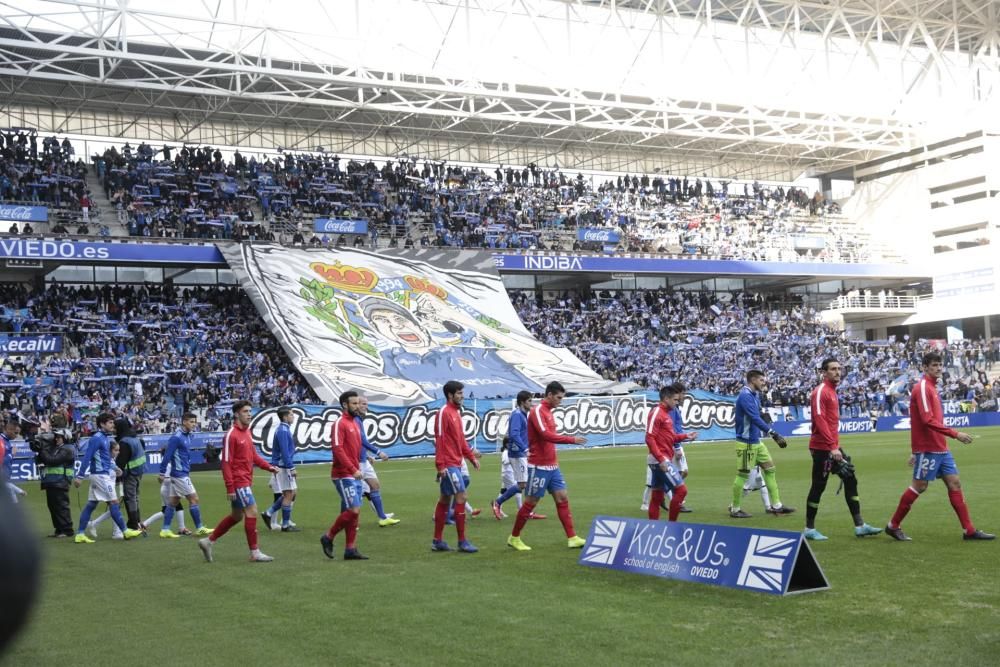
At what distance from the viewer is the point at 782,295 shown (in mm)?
64875

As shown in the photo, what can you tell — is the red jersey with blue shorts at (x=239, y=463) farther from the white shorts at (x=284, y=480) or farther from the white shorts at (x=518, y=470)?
the white shorts at (x=518, y=470)

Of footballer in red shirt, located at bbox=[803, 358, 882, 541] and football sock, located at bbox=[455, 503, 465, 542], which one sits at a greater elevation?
footballer in red shirt, located at bbox=[803, 358, 882, 541]

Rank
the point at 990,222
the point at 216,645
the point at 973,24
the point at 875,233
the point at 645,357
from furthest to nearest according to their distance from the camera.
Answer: the point at 875,233, the point at 990,222, the point at 973,24, the point at 645,357, the point at 216,645

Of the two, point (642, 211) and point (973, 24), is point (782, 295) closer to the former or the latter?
point (642, 211)

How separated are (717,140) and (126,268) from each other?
35.6 meters

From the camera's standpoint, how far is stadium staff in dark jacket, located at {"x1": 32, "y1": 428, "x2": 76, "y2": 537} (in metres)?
17.0

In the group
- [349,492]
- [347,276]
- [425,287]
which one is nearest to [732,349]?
[425,287]

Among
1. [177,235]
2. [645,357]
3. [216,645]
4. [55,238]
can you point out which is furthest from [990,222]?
[216,645]

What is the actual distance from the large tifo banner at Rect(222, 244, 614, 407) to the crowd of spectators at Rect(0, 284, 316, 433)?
1799 millimetres

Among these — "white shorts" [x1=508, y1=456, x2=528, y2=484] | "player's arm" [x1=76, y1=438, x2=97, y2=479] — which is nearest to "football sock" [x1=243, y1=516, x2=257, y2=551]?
"player's arm" [x1=76, y1=438, x2=97, y2=479]

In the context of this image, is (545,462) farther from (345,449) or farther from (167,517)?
(167,517)

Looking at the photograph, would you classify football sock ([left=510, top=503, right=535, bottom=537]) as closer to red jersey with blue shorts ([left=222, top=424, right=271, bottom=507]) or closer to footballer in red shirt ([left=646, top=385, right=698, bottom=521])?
footballer in red shirt ([left=646, top=385, right=698, bottom=521])

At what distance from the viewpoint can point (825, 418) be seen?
12.3 meters

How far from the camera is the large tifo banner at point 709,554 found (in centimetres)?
877
